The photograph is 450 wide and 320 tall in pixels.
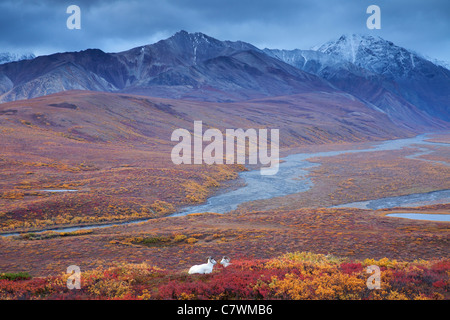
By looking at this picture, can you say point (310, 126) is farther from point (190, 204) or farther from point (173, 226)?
point (173, 226)

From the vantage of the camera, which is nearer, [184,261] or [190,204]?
[184,261]

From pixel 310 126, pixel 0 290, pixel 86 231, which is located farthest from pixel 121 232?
pixel 310 126

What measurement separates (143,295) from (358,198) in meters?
41.8

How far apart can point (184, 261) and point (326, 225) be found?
1561 cm

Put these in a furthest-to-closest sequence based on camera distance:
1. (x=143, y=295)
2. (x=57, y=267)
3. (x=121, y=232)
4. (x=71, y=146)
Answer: (x=71, y=146), (x=121, y=232), (x=57, y=267), (x=143, y=295)

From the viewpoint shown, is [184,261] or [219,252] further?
[219,252]

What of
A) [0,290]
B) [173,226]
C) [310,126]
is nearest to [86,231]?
[173,226]

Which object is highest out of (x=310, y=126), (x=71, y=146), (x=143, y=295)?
(x=310, y=126)

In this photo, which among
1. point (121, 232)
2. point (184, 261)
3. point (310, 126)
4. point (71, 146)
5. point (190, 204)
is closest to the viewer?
point (184, 261)

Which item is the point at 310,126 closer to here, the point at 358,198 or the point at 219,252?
the point at 358,198

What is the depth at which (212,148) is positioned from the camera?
3925 inches

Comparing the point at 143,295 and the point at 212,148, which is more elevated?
the point at 212,148

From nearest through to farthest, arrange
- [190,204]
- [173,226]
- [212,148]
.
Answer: [173,226] → [190,204] → [212,148]

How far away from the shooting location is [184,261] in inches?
789
